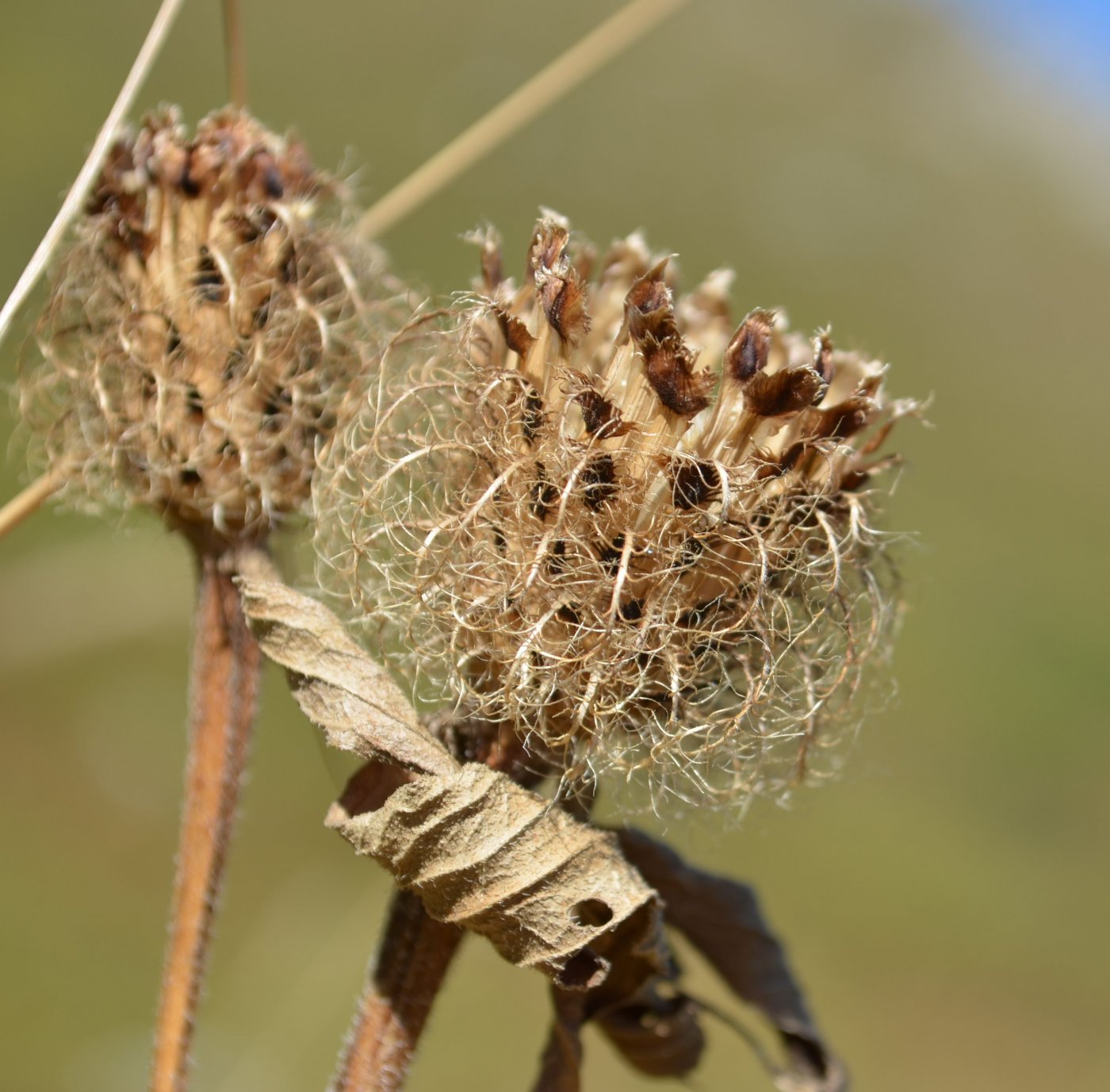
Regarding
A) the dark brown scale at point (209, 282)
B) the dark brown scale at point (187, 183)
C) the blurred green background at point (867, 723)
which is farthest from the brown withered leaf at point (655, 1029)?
the dark brown scale at point (187, 183)

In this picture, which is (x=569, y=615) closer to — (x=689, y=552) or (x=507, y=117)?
(x=689, y=552)

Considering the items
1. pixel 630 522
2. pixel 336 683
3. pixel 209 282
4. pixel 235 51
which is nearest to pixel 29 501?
pixel 209 282

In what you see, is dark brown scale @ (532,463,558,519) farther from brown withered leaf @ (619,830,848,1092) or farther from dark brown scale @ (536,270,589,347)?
brown withered leaf @ (619,830,848,1092)

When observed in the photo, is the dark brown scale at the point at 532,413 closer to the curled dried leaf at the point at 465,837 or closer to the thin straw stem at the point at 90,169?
the curled dried leaf at the point at 465,837

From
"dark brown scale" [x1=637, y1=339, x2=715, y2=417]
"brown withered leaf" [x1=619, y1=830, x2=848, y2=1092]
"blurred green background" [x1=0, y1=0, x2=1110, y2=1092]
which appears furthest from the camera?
"blurred green background" [x1=0, y1=0, x2=1110, y2=1092]

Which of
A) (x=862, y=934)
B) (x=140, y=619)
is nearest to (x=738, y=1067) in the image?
(x=862, y=934)

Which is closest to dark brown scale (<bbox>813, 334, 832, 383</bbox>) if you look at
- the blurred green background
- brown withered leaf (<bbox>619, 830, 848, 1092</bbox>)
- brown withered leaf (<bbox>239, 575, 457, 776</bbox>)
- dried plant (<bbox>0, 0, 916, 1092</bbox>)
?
dried plant (<bbox>0, 0, 916, 1092</bbox>)
